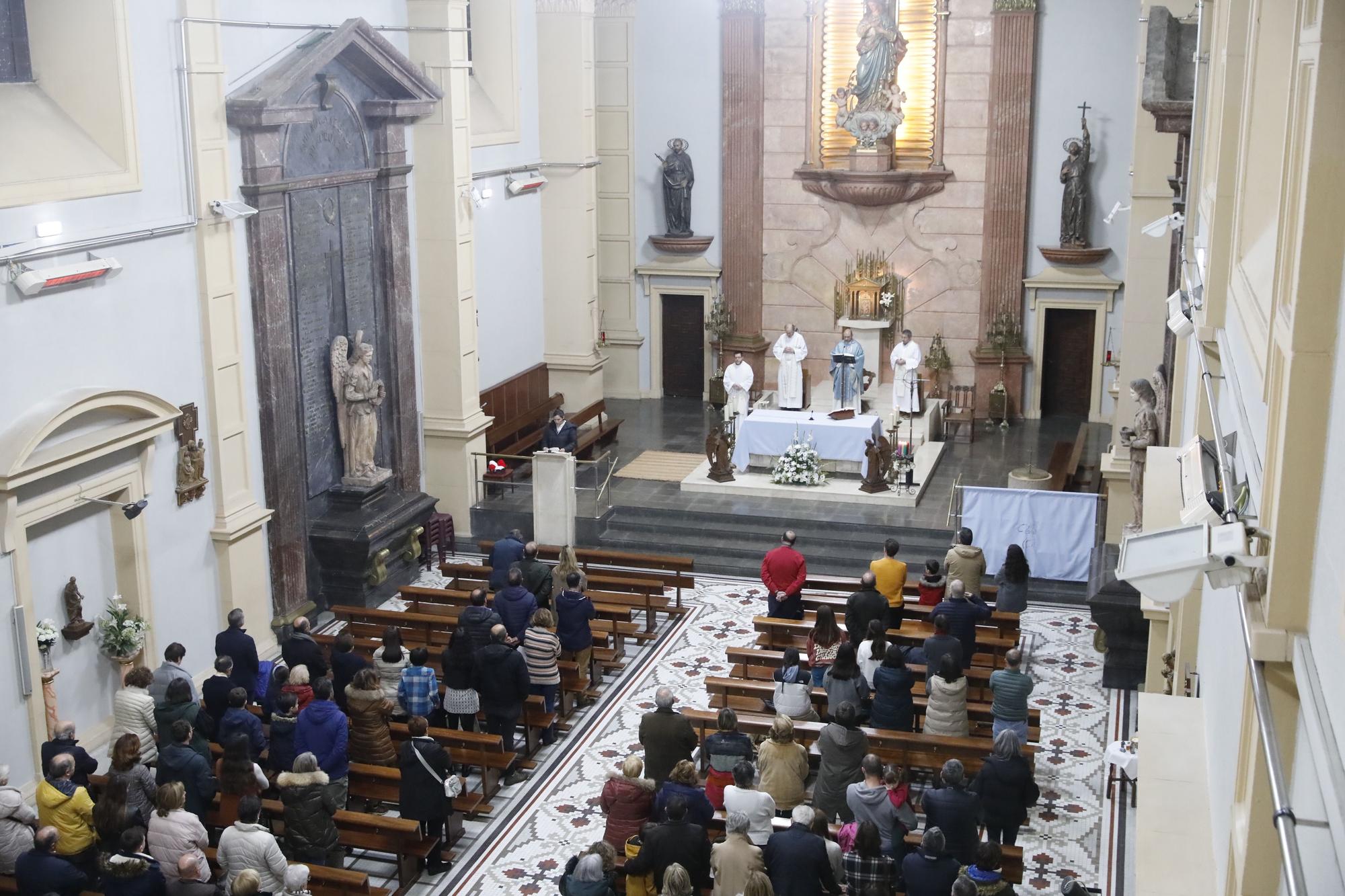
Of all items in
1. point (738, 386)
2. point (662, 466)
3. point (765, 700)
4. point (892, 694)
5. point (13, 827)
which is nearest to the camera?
point (13, 827)

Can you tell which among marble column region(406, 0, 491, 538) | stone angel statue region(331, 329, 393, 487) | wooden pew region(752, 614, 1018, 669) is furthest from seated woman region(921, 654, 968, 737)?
marble column region(406, 0, 491, 538)

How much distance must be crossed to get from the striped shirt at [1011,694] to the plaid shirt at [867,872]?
2.87m

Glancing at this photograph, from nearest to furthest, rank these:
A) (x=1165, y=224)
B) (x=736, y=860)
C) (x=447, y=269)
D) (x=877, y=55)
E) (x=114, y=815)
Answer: (x=736, y=860) → (x=114, y=815) → (x=1165, y=224) → (x=447, y=269) → (x=877, y=55)

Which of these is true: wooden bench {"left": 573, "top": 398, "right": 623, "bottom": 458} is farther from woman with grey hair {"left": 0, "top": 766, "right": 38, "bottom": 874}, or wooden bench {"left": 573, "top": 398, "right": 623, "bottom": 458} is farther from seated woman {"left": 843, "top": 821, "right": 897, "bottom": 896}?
seated woman {"left": 843, "top": 821, "right": 897, "bottom": 896}

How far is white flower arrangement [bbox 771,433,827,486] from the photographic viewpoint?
19.0 meters

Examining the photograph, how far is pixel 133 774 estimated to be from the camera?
379 inches

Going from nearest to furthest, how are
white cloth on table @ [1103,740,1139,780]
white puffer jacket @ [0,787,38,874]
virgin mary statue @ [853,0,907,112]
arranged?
white puffer jacket @ [0,787,38,874] → white cloth on table @ [1103,740,1139,780] → virgin mary statue @ [853,0,907,112]

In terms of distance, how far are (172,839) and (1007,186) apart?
687 inches

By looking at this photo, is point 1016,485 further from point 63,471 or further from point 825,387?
point 63,471

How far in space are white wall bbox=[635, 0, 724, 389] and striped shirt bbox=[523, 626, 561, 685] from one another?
1331 cm

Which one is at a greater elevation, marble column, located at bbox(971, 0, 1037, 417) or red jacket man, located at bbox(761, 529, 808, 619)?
marble column, located at bbox(971, 0, 1037, 417)

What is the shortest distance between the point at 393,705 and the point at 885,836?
418 centimetres

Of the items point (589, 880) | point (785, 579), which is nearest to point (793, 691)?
point (785, 579)

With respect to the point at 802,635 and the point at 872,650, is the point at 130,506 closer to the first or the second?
the point at 802,635
